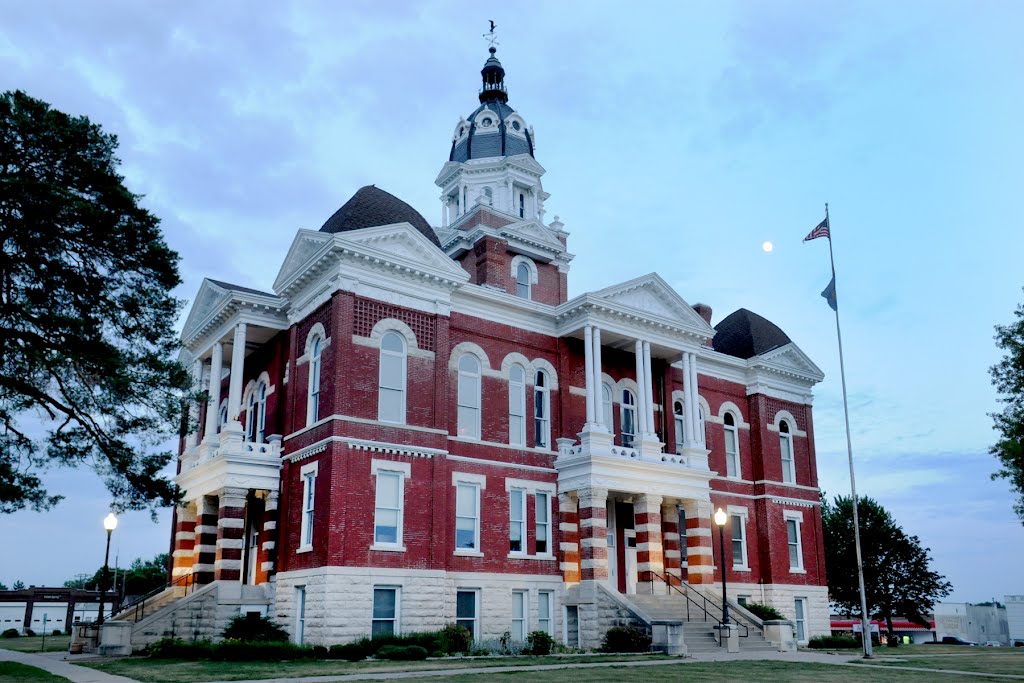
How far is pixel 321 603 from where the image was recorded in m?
27.8

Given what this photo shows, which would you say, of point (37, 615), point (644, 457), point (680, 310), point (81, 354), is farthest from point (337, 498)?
point (37, 615)

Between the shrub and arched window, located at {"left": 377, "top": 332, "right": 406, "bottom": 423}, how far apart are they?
7.03 metres

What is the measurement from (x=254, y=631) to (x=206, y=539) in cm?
554

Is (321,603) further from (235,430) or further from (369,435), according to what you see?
(235,430)

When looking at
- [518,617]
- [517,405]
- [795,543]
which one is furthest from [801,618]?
[517,405]

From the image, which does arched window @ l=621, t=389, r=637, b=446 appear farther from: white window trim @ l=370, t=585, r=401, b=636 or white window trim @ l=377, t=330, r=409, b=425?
white window trim @ l=370, t=585, r=401, b=636

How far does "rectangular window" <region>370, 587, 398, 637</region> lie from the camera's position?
94.3ft

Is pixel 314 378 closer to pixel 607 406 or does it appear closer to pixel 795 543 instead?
pixel 607 406

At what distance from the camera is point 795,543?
43906mm

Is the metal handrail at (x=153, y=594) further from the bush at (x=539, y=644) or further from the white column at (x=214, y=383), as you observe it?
the bush at (x=539, y=644)

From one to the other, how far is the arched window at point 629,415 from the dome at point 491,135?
15790 millimetres

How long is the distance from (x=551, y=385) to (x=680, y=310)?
→ 22.6ft

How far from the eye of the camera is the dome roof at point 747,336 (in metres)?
45.7

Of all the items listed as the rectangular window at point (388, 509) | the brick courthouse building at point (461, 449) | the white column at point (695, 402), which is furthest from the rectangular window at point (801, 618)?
the rectangular window at point (388, 509)
